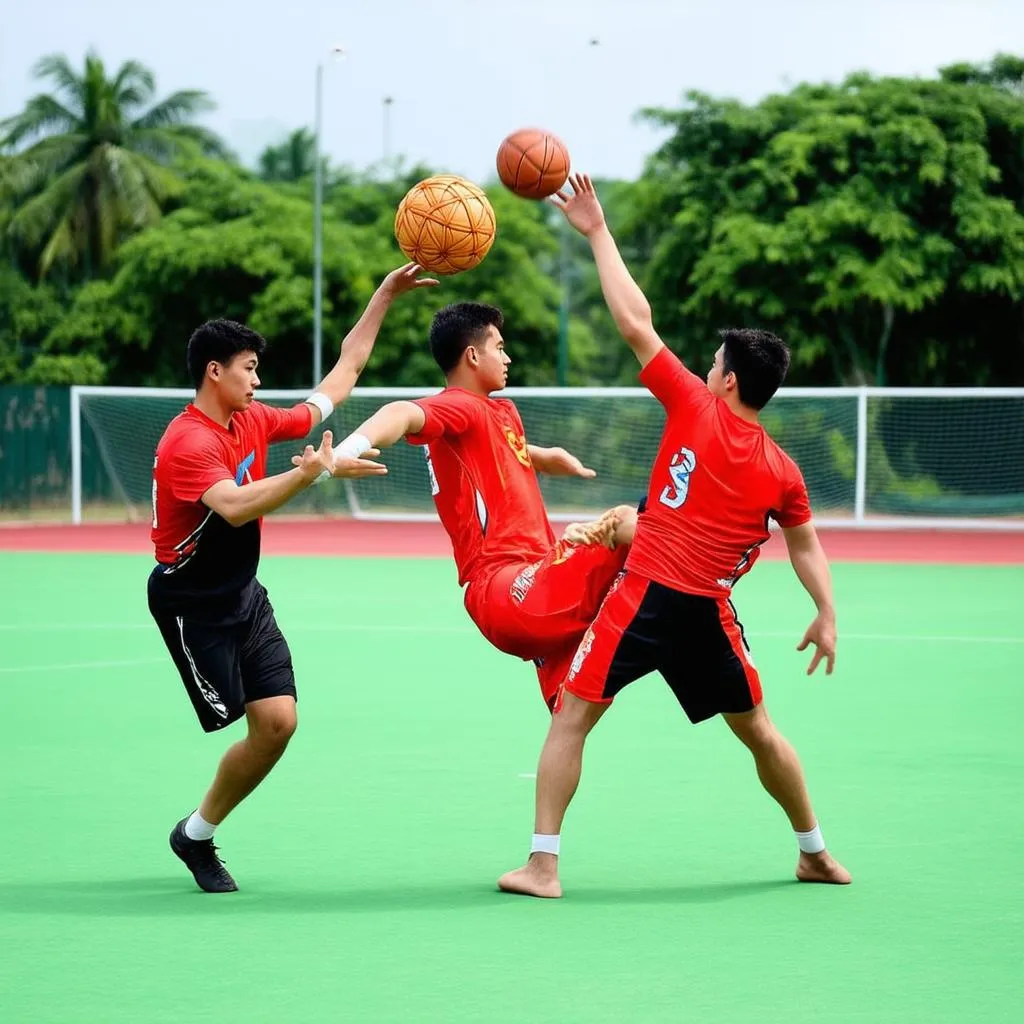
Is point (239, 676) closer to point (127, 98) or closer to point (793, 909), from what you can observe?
point (793, 909)

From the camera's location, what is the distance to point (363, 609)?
15023 millimetres

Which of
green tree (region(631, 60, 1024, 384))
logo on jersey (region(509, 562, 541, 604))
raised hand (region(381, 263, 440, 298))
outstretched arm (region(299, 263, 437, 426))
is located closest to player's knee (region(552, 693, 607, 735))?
logo on jersey (region(509, 562, 541, 604))

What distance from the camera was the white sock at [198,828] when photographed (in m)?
5.87

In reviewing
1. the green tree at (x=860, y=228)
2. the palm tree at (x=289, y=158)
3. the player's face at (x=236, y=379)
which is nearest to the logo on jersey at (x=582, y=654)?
the player's face at (x=236, y=379)

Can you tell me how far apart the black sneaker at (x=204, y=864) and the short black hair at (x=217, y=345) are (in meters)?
1.62

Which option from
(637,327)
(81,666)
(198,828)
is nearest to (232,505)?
(198,828)

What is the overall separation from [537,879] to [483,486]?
1469 millimetres

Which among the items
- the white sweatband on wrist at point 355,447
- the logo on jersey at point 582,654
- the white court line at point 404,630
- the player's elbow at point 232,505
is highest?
the white sweatband on wrist at point 355,447

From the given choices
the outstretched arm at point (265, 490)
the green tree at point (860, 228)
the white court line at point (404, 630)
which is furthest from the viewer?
the green tree at point (860, 228)

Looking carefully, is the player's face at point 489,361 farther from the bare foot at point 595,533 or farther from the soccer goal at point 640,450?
the soccer goal at point 640,450

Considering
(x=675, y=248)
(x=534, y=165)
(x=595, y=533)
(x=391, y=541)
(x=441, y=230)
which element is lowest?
(x=391, y=541)

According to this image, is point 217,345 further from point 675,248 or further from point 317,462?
point 675,248

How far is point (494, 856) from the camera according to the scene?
6.29 m

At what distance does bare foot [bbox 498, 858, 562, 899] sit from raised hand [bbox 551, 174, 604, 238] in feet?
7.42
